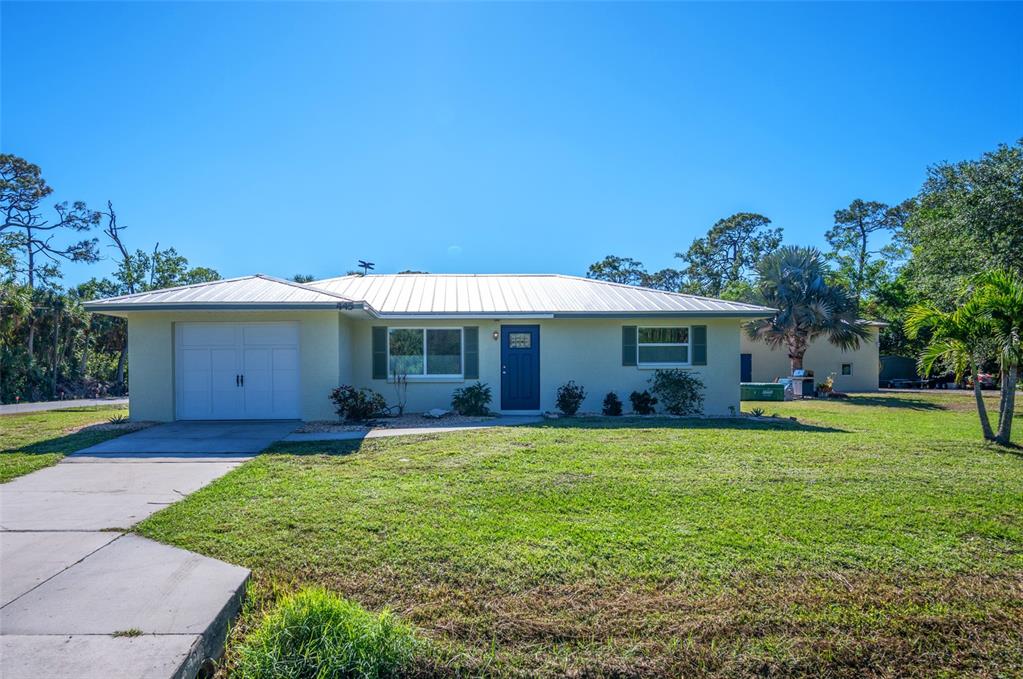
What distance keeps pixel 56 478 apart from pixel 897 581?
29.3ft

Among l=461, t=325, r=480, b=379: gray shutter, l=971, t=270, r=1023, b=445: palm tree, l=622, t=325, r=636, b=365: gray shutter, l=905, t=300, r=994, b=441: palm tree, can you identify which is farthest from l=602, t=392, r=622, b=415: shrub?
l=971, t=270, r=1023, b=445: palm tree

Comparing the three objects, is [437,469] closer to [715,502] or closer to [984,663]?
[715,502]

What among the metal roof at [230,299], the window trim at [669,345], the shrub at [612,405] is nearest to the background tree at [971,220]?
the window trim at [669,345]

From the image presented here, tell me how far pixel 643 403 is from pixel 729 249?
109ft

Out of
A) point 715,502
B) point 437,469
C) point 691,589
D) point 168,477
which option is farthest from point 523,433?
point 691,589

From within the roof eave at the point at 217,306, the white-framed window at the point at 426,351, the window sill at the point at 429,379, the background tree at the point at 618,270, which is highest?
the background tree at the point at 618,270

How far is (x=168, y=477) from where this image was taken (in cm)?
685

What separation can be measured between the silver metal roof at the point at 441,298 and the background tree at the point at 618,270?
29.2 m

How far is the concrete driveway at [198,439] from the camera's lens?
335 inches

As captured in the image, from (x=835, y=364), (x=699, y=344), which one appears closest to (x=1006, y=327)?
(x=699, y=344)

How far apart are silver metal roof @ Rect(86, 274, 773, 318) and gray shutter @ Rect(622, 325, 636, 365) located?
632 mm

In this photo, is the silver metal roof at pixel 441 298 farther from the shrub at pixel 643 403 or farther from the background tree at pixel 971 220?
Answer: the background tree at pixel 971 220

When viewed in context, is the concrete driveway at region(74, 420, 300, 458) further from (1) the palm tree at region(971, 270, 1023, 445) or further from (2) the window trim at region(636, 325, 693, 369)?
(1) the palm tree at region(971, 270, 1023, 445)

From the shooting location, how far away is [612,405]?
13508 mm
